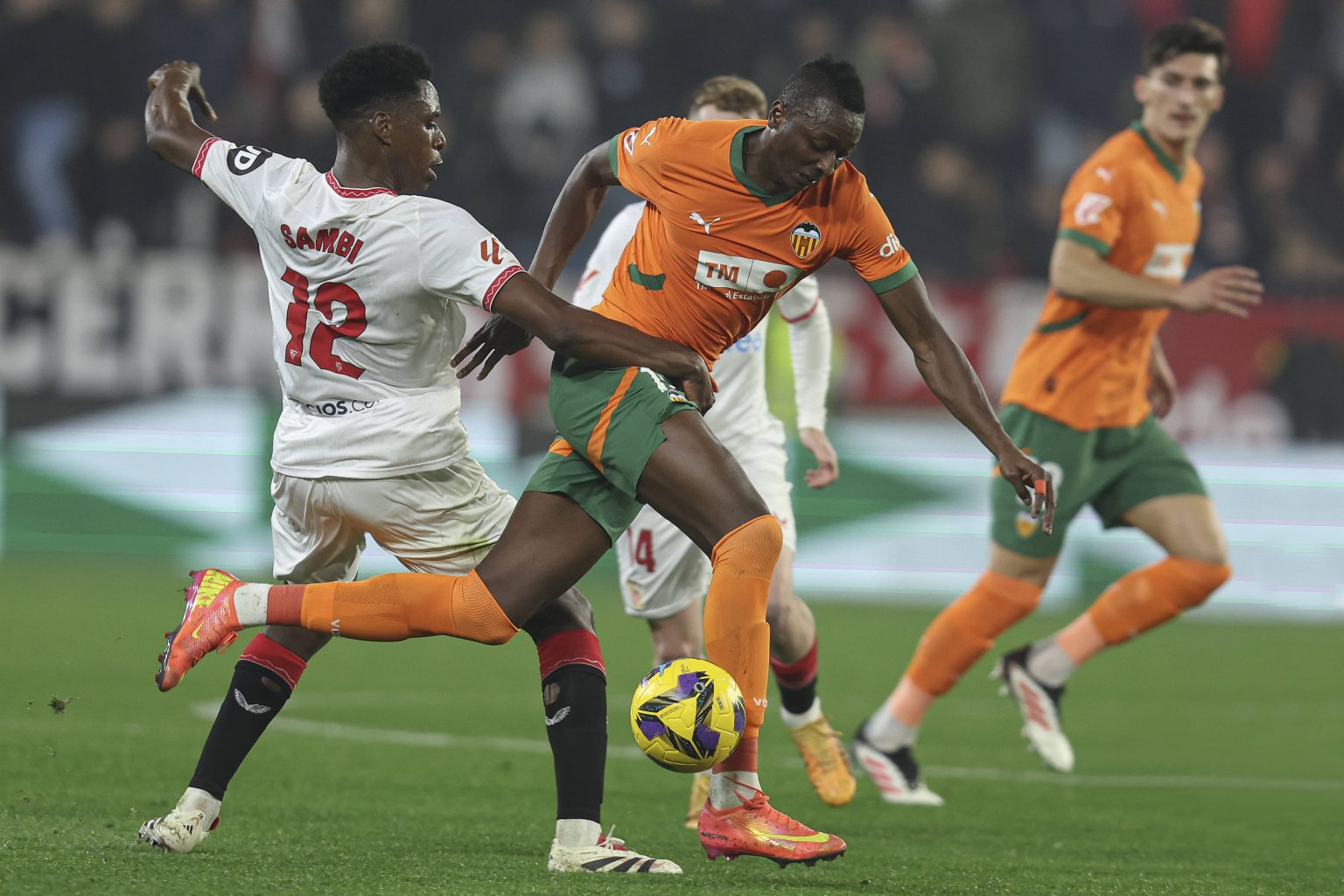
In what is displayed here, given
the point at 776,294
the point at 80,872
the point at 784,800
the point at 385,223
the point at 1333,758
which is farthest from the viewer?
the point at 1333,758

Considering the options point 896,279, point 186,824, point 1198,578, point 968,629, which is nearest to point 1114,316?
point 1198,578

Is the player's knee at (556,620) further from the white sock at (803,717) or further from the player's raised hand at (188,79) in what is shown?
the player's raised hand at (188,79)

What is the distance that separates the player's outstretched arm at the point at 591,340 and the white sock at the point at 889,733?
92.6 inches

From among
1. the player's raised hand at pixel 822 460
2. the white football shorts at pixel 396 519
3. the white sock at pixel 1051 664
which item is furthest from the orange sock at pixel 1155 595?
the white football shorts at pixel 396 519

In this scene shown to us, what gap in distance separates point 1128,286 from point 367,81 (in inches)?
125

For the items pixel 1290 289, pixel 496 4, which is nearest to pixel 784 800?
pixel 1290 289

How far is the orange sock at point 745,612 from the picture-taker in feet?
15.3

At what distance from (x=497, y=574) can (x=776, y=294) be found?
1.09 metres

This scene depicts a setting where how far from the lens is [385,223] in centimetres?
467

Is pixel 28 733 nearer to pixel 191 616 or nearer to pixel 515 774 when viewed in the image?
pixel 515 774

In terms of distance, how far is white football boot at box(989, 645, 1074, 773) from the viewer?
7.18 meters

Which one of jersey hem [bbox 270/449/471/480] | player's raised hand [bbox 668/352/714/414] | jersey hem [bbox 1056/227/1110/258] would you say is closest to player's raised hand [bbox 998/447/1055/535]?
player's raised hand [bbox 668/352/714/414]

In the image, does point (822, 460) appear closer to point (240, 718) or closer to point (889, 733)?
point (889, 733)

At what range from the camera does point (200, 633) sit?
4.74 meters
